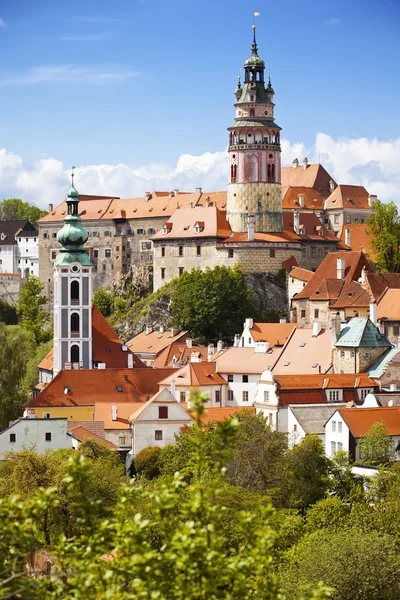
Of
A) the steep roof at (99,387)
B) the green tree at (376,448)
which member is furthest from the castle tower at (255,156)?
the green tree at (376,448)

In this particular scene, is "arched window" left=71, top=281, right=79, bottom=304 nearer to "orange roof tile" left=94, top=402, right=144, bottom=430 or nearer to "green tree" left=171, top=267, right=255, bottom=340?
"green tree" left=171, top=267, right=255, bottom=340

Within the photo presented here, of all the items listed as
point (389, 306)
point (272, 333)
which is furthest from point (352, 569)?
point (272, 333)

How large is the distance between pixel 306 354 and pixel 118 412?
9625 mm

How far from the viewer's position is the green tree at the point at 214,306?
8494 cm

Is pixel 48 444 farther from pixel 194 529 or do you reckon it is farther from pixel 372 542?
pixel 194 529

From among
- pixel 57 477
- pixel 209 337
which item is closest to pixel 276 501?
pixel 57 477

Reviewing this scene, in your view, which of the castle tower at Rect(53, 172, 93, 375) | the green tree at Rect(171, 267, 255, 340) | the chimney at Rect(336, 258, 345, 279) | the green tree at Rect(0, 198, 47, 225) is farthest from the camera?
the green tree at Rect(0, 198, 47, 225)

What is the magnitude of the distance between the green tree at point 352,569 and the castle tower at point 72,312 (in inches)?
1563

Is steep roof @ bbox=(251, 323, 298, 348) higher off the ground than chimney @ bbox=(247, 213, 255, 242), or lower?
lower

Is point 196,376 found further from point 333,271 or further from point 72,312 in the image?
point 333,271

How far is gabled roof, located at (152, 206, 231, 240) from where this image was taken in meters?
92.1

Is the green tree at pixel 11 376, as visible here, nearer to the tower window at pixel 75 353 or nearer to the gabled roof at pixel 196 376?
the tower window at pixel 75 353

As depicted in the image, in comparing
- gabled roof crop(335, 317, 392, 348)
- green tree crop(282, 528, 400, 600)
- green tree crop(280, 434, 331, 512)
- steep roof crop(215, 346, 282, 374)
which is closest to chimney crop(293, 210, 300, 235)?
steep roof crop(215, 346, 282, 374)

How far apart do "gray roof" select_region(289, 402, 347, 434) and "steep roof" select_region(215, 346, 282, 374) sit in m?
9.38
